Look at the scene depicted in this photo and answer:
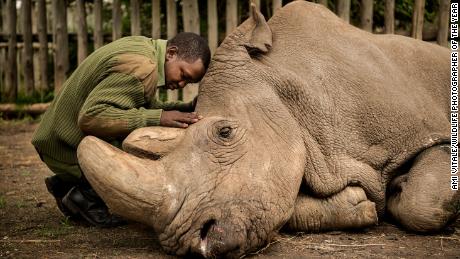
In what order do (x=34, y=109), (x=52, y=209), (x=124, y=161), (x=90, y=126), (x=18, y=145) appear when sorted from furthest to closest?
(x=34, y=109) → (x=18, y=145) → (x=52, y=209) → (x=90, y=126) → (x=124, y=161)

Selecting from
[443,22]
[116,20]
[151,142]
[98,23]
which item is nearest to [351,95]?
[151,142]

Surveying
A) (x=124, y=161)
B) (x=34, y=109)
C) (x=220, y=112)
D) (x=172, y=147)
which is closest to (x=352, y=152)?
(x=220, y=112)

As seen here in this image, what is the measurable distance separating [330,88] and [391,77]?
1.43 ft

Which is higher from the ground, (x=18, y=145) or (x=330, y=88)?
(x=330, y=88)

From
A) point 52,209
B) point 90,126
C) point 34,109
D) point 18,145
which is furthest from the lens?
point 34,109

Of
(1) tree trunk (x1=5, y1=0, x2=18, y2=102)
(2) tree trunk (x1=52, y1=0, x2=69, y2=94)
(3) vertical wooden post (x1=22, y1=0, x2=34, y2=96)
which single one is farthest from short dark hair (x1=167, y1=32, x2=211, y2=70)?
(1) tree trunk (x1=5, y1=0, x2=18, y2=102)

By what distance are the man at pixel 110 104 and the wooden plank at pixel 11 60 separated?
18.0ft

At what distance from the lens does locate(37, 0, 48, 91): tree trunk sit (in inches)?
346

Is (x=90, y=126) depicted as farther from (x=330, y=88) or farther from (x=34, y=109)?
(x=34, y=109)

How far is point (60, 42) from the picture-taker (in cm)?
865

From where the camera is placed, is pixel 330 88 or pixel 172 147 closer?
pixel 172 147

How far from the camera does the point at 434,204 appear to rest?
11.9 feet

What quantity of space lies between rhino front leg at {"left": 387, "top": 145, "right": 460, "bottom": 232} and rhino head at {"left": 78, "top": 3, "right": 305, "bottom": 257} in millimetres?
675

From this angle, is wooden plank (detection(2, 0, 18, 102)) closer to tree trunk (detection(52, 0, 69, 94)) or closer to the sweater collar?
tree trunk (detection(52, 0, 69, 94))
